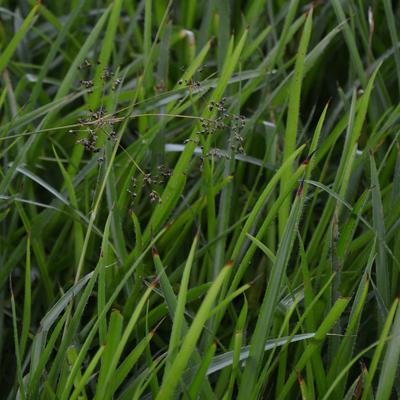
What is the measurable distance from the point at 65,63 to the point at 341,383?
0.97m

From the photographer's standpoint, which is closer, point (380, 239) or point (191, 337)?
point (191, 337)

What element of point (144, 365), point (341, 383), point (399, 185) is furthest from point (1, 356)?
point (399, 185)

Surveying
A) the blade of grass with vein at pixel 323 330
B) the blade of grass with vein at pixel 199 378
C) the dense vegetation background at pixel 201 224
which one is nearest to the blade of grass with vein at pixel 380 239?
the dense vegetation background at pixel 201 224

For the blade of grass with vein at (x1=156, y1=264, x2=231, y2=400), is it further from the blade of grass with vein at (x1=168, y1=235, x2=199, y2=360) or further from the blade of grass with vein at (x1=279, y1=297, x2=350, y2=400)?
the blade of grass with vein at (x1=279, y1=297, x2=350, y2=400)

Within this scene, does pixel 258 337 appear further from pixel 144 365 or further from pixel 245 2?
pixel 245 2

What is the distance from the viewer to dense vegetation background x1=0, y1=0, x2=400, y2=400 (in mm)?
902

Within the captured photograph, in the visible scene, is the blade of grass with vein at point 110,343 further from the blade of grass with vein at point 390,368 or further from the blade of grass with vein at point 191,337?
the blade of grass with vein at point 390,368

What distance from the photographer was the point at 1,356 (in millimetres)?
1183

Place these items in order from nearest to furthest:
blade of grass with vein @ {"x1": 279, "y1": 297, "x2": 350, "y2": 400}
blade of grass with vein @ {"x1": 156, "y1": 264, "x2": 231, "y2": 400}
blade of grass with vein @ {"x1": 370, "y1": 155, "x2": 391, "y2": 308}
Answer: blade of grass with vein @ {"x1": 156, "y1": 264, "x2": 231, "y2": 400} → blade of grass with vein @ {"x1": 279, "y1": 297, "x2": 350, "y2": 400} → blade of grass with vein @ {"x1": 370, "y1": 155, "x2": 391, "y2": 308}

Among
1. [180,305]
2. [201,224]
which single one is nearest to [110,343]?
[180,305]

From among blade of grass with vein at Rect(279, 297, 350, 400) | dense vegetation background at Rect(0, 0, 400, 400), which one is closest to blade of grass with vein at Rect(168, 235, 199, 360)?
Answer: dense vegetation background at Rect(0, 0, 400, 400)

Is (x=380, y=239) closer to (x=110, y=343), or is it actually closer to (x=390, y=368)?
(x=390, y=368)

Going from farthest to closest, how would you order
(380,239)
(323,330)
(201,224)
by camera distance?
(201,224) → (380,239) → (323,330)

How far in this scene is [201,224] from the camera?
1323 millimetres
